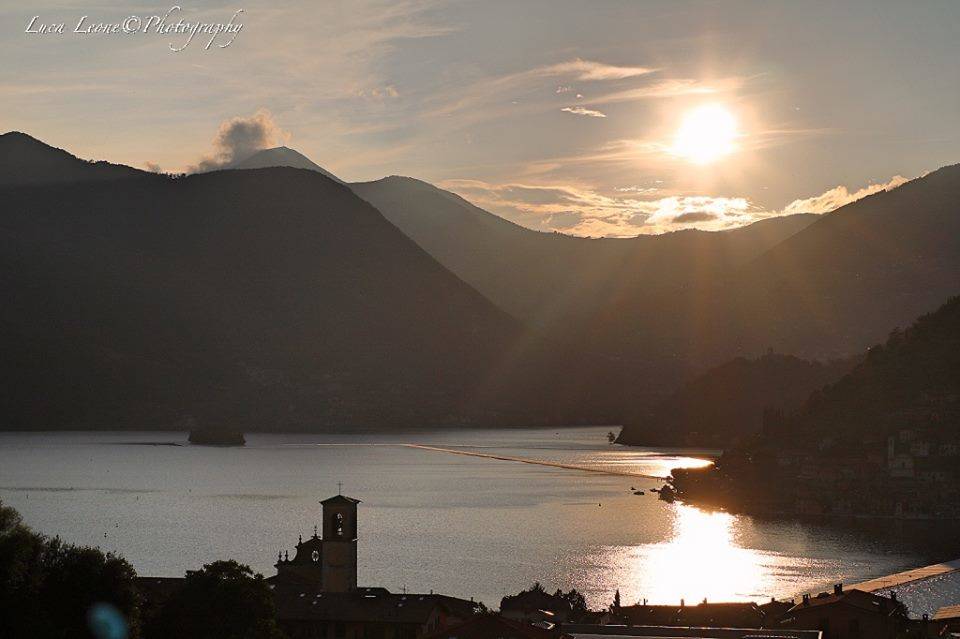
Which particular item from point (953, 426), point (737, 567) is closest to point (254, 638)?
point (737, 567)

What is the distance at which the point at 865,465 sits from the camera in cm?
18112

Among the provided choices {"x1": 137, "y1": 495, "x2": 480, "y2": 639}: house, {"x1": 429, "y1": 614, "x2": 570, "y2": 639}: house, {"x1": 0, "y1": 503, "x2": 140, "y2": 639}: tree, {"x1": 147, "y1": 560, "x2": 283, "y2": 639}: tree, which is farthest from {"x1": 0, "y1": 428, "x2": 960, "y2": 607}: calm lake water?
{"x1": 0, "y1": 503, "x2": 140, "y2": 639}: tree

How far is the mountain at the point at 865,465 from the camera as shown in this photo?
560 feet

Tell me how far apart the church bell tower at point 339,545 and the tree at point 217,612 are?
1426 cm

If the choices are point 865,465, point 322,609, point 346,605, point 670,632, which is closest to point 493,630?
point 670,632

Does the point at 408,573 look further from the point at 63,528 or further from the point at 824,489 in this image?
the point at 824,489

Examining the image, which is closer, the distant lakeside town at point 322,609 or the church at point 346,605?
the distant lakeside town at point 322,609

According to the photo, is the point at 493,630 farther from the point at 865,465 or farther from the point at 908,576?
the point at 865,465

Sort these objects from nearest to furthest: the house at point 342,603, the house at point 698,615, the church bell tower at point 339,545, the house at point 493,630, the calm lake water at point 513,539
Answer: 1. the house at point 493,630
2. the house at point 342,603
3. the house at point 698,615
4. the church bell tower at point 339,545
5. the calm lake water at point 513,539

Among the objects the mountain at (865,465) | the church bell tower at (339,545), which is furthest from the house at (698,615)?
the mountain at (865,465)

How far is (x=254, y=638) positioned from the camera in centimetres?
5941

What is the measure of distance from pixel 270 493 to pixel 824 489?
61317 millimetres

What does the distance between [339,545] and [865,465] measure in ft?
378

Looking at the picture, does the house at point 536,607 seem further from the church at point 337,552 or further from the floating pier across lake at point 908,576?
the floating pier across lake at point 908,576
